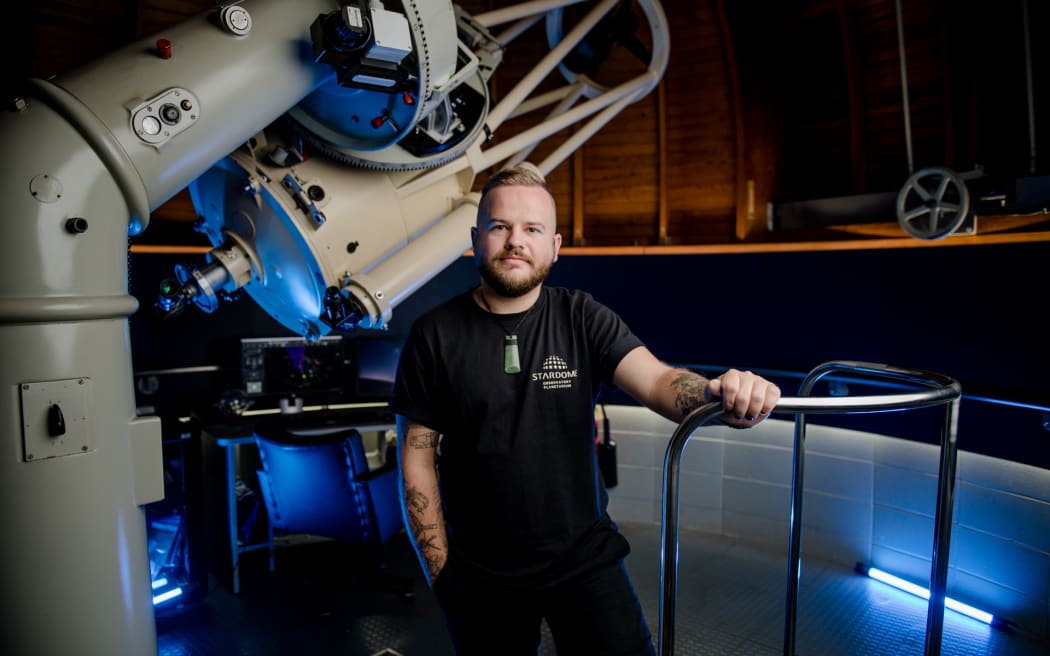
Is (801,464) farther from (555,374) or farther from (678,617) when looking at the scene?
(678,617)

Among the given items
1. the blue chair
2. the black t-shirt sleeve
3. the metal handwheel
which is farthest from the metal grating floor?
→ the metal handwheel

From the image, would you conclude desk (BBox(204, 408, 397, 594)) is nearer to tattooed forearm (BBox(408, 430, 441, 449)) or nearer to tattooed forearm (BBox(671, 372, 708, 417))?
tattooed forearm (BBox(408, 430, 441, 449))

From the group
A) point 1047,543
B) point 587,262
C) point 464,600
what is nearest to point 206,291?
point 464,600

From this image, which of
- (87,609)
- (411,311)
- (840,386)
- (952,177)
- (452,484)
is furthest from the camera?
(411,311)

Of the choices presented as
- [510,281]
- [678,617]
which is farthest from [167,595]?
[510,281]

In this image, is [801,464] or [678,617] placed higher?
[801,464]

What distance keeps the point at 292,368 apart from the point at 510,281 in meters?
3.45

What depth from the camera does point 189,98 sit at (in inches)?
68.9

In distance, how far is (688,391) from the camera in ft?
5.06

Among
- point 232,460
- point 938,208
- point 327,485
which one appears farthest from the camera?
point 938,208

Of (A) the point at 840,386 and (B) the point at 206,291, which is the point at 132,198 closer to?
(B) the point at 206,291

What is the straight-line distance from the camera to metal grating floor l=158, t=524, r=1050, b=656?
314 centimetres

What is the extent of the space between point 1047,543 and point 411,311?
4.27 m

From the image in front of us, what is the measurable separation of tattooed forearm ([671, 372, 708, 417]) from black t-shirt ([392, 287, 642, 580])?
178mm
